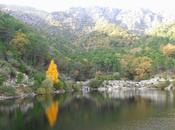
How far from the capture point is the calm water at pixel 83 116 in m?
61.2

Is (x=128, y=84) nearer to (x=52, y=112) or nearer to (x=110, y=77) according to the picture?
(x=110, y=77)

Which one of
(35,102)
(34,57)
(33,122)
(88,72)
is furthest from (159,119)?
(88,72)

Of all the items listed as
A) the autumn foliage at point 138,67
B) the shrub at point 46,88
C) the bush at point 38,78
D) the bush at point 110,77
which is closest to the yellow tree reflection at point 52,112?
the shrub at point 46,88

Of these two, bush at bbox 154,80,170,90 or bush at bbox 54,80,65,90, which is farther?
bush at bbox 154,80,170,90

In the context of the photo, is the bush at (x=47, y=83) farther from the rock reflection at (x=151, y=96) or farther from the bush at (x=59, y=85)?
the rock reflection at (x=151, y=96)

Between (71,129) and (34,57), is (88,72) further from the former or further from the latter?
(71,129)

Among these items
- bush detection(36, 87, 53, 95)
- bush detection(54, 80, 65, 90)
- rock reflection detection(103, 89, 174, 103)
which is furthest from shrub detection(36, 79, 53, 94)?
rock reflection detection(103, 89, 174, 103)

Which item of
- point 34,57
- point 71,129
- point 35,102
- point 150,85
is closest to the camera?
point 71,129

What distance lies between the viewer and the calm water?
61.2 m

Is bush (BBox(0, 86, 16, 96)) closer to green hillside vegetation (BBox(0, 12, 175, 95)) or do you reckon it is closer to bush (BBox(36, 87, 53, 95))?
green hillside vegetation (BBox(0, 12, 175, 95))

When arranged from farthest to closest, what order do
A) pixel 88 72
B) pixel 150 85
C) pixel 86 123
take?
1. pixel 88 72
2. pixel 150 85
3. pixel 86 123

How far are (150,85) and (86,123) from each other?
324ft

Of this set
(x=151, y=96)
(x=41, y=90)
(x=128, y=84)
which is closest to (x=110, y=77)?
(x=128, y=84)

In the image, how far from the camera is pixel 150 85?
159 meters
